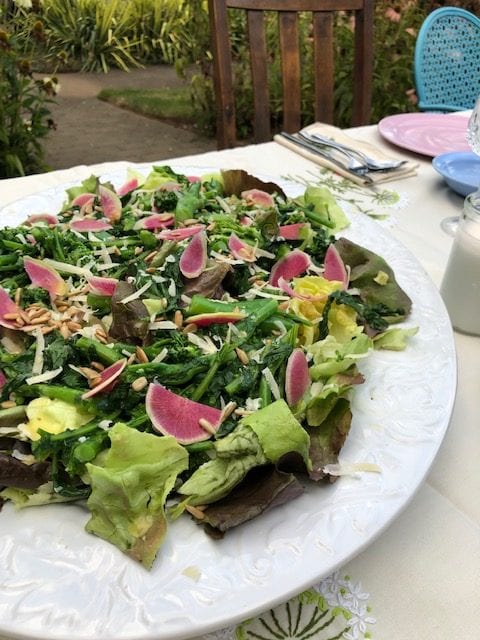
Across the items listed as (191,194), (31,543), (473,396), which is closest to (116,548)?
(31,543)

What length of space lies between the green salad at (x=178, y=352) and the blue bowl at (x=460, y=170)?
18.3 inches

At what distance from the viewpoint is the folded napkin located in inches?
73.1

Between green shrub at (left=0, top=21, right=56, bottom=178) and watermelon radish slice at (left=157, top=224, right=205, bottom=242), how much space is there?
78.2 inches

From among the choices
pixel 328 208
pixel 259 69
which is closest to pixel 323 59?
pixel 259 69

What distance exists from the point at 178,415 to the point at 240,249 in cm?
47

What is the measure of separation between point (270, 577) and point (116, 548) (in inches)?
7.3

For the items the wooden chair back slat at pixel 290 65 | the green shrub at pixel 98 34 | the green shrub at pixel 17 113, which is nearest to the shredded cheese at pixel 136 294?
the wooden chair back slat at pixel 290 65

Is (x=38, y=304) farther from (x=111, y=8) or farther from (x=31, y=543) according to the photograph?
(x=111, y=8)

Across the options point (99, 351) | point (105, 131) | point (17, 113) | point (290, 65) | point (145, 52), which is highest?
point (290, 65)

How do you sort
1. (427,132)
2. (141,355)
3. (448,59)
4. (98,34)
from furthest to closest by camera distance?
(98,34) → (448,59) → (427,132) → (141,355)

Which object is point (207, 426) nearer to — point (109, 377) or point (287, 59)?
point (109, 377)

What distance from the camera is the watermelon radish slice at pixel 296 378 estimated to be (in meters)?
0.92

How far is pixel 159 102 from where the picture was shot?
21.3ft

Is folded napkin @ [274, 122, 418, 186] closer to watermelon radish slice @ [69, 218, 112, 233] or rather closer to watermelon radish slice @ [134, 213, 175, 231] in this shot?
watermelon radish slice @ [134, 213, 175, 231]
